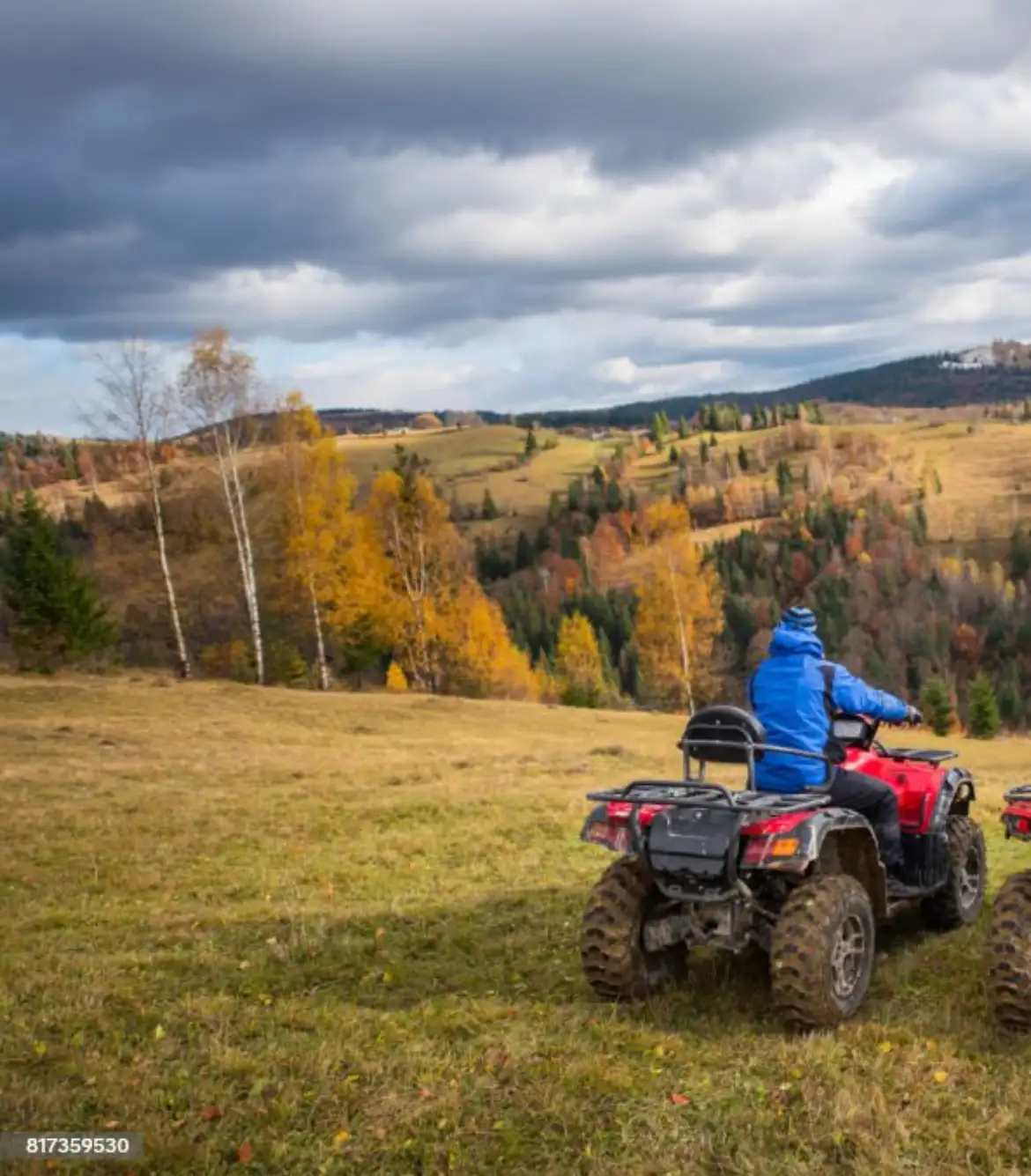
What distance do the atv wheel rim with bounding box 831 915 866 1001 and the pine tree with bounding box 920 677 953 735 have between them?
6283 cm

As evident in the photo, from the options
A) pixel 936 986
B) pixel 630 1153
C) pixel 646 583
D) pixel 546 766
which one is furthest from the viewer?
pixel 646 583

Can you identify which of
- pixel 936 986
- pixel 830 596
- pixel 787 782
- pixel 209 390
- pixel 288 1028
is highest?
pixel 209 390

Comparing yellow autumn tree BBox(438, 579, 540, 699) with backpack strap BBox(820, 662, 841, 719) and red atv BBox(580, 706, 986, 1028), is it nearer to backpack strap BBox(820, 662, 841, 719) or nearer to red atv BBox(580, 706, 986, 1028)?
backpack strap BBox(820, 662, 841, 719)

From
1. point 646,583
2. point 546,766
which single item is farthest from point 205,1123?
point 646,583

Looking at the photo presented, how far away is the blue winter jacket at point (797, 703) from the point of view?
7.64 metres

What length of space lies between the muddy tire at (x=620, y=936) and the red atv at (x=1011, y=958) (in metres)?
2.21

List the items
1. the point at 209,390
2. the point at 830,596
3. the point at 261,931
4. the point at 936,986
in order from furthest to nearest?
1. the point at 830,596
2. the point at 209,390
3. the point at 261,931
4. the point at 936,986

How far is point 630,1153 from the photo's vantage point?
5.21 m

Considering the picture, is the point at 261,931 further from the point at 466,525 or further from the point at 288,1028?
the point at 466,525

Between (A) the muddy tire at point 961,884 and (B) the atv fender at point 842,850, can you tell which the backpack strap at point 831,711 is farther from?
(A) the muddy tire at point 961,884

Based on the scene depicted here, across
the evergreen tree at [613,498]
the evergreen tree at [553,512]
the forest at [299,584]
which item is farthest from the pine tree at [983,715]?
the evergreen tree at [613,498]

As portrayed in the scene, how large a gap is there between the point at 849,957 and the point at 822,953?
0.63 meters

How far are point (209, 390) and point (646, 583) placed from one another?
93.5ft

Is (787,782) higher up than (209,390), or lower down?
lower down
